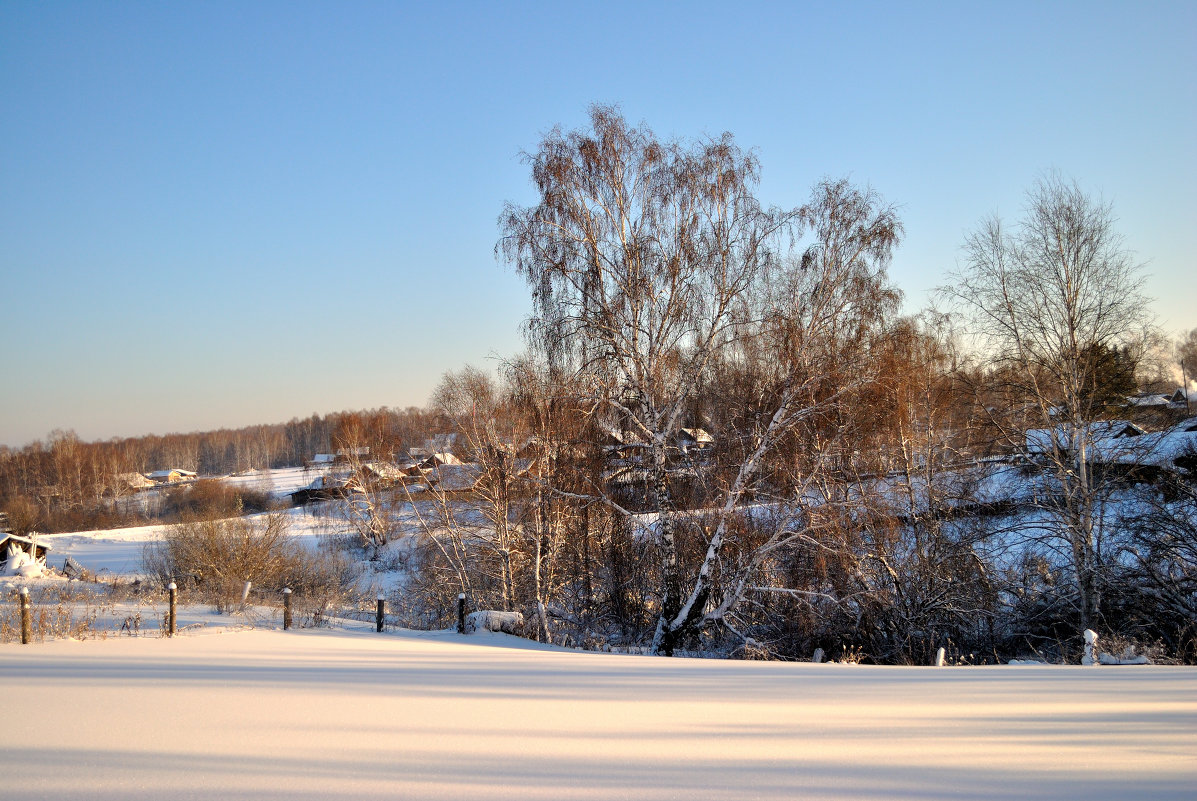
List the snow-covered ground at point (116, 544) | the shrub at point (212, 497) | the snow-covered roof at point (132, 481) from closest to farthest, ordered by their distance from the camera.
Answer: the snow-covered ground at point (116, 544)
the shrub at point (212, 497)
the snow-covered roof at point (132, 481)

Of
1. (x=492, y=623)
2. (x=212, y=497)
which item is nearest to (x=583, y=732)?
(x=492, y=623)

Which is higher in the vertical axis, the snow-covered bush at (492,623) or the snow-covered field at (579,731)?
the snow-covered field at (579,731)

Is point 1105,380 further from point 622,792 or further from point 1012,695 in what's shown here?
point 622,792

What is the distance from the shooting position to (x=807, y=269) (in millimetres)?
14789

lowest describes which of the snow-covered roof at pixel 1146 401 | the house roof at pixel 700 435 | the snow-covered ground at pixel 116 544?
the snow-covered ground at pixel 116 544

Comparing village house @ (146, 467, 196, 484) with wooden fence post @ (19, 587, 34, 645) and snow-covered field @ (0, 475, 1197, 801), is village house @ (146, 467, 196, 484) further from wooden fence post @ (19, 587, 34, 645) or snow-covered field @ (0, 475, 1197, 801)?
snow-covered field @ (0, 475, 1197, 801)

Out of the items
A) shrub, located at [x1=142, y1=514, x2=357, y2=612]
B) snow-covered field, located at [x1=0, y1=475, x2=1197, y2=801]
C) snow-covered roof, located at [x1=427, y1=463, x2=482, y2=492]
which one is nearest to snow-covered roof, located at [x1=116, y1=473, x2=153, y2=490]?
shrub, located at [x1=142, y1=514, x2=357, y2=612]

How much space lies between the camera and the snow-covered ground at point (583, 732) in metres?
3.66

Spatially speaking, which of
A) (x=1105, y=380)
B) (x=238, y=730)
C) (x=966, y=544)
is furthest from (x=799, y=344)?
(x=238, y=730)

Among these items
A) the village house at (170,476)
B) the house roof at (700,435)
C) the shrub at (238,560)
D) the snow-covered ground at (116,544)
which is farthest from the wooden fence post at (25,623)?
the village house at (170,476)

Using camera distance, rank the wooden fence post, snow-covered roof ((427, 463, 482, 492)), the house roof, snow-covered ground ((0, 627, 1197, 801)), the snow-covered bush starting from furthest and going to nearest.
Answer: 1. snow-covered roof ((427, 463, 482, 492))
2. the house roof
3. the snow-covered bush
4. the wooden fence post
5. snow-covered ground ((0, 627, 1197, 801))

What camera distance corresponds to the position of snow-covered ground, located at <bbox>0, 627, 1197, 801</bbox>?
366cm

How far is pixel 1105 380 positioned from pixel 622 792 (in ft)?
55.9

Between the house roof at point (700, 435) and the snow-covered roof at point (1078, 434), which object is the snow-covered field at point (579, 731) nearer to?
the house roof at point (700, 435)
